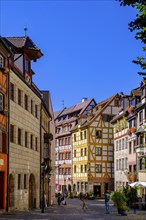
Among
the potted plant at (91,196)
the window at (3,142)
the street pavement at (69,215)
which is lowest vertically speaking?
the potted plant at (91,196)

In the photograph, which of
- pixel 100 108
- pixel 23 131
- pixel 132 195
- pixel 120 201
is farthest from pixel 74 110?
pixel 120 201

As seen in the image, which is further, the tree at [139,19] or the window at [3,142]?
the window at [3,142]

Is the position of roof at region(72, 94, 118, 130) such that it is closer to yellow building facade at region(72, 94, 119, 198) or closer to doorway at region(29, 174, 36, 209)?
yellow building facade at region(72, 94, 119, 198)

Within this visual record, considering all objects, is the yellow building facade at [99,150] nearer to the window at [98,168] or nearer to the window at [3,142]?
the window at [98,168]

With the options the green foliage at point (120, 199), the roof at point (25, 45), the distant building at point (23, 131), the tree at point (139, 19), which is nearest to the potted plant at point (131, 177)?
the distant building at point (23, 131)

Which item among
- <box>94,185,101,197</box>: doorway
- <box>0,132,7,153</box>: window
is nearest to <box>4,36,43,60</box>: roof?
<box>0,132,7,153</box>: window

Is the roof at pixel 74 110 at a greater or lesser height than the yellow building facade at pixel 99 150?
greater

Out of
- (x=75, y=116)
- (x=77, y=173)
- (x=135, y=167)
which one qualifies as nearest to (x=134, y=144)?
(x=135, y=167)

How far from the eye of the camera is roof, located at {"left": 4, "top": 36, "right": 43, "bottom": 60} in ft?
127

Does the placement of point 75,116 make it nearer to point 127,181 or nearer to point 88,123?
point 88,123

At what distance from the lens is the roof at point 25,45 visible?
127 ft

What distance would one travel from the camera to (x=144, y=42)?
13.0 meters

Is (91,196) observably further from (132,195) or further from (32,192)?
(32,192)

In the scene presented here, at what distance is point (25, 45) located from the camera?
39438 mm
